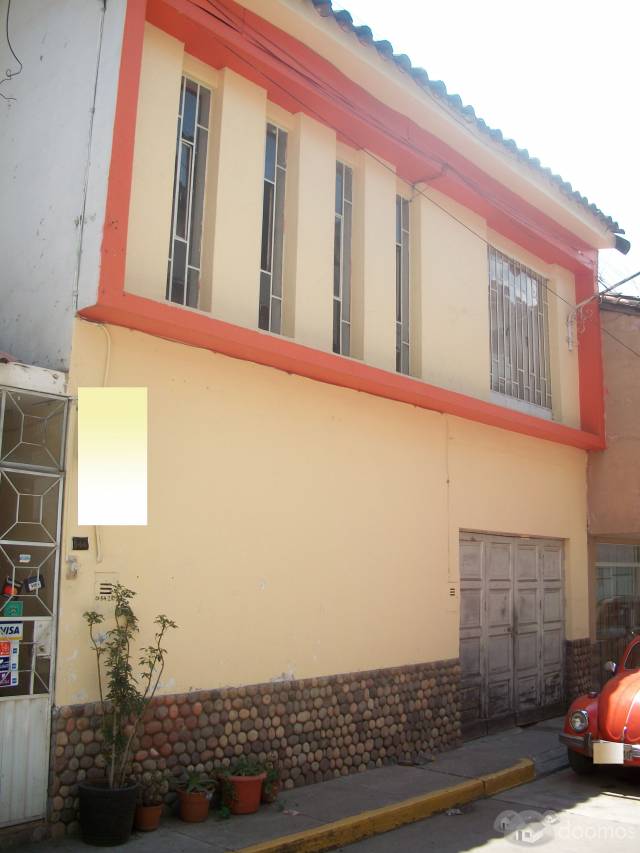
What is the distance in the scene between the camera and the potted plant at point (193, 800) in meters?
6.10

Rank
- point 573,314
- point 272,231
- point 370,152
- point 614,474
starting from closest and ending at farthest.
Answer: point 272,231 → point 370,152 → point 614,474 → point 573,314

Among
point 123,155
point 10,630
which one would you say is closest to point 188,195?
point 123,155

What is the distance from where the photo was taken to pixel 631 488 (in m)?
11.9

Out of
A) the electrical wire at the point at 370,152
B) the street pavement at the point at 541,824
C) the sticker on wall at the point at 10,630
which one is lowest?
the street pavement at the point at 541,824

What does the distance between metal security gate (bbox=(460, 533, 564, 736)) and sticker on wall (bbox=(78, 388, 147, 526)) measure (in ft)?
16.5

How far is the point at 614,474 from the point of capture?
476 inches

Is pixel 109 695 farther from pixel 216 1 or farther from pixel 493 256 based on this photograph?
pixel 493 256

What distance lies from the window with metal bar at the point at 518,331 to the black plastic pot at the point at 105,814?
7320mm

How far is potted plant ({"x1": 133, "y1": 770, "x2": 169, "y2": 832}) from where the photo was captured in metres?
5.86

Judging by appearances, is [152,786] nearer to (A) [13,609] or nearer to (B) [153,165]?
(A) [13,609]

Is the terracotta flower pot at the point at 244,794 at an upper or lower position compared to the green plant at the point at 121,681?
lower

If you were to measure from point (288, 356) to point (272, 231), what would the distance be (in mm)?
1622
